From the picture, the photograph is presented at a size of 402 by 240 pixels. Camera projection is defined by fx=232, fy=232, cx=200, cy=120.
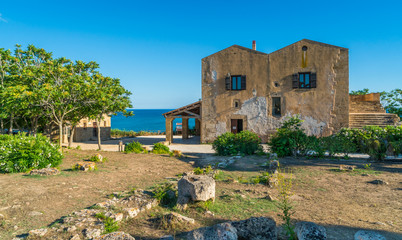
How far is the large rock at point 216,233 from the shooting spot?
12.4 feet

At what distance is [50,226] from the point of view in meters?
4.95

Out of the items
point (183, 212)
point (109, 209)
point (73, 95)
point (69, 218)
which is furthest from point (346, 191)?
Result: point (73, 95)

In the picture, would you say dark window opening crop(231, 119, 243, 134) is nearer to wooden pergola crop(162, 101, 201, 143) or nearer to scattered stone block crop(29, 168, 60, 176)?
wooden pergola crop(162, 101, 201, 143)

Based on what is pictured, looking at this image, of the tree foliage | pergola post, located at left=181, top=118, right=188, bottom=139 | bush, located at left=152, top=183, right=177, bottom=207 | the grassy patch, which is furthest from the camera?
pergola post, located at left=181, top=118, right=188, bottom=139

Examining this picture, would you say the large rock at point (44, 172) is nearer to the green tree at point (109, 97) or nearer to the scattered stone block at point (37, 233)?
the scattered stone block at point (37, 233)

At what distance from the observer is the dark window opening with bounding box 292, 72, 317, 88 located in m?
20.4

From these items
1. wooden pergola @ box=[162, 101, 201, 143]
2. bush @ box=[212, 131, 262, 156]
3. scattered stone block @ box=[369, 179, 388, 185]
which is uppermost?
wooden pergola @ box=[162, 101, 201, 143]

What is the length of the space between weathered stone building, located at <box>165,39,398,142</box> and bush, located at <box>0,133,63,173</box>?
14.0 metres

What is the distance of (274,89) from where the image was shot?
69.7ft

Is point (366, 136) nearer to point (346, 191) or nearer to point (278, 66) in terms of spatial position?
point (346, 191)

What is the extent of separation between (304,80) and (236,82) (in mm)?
6041

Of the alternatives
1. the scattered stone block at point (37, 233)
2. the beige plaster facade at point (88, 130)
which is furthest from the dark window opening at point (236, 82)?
the scattered stone block at point (37, 233)

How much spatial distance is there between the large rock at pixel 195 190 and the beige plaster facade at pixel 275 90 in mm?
16464

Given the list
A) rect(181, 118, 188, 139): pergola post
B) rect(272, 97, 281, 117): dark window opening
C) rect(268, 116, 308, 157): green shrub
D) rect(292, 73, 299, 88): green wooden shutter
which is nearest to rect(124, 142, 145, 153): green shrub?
rect(268, 116, 308, 157): green shrub
